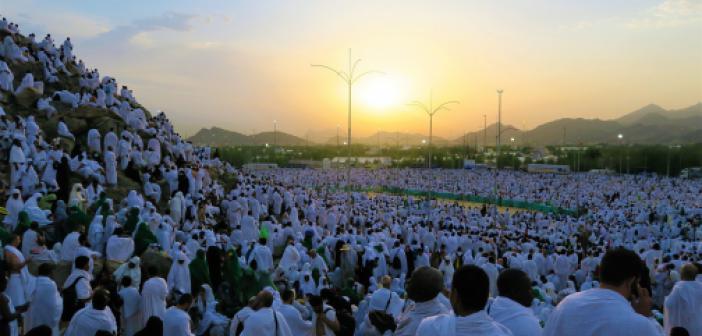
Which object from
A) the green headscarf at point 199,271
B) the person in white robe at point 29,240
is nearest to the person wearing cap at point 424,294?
the green headscarf at point 199,271

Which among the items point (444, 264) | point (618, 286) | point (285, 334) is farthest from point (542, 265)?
point (618, 286)

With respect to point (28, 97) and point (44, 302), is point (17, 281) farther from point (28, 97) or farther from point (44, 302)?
point (28, 97)

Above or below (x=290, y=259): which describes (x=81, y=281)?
above

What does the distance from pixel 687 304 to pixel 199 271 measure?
21.8 ft

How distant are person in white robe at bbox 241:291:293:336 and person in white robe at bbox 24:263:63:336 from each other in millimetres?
2560

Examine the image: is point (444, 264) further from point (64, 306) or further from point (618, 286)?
point (618, 286)

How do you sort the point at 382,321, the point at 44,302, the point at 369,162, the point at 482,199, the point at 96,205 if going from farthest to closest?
the point at 369,162 < the point at 482,199 < the point at 96,205 < the point at 44,302 < the point at 382,321

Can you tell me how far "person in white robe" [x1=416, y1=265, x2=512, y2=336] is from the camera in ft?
7.88

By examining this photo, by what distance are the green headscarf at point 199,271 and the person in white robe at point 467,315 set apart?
669 cm

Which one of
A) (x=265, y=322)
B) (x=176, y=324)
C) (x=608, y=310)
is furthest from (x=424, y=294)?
(x=176, y=324)

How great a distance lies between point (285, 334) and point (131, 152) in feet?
43.0

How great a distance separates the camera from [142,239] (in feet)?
32.9

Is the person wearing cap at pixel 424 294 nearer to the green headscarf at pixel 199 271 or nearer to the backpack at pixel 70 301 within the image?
the backpack at pixel 70 301

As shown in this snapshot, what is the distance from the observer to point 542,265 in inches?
525
